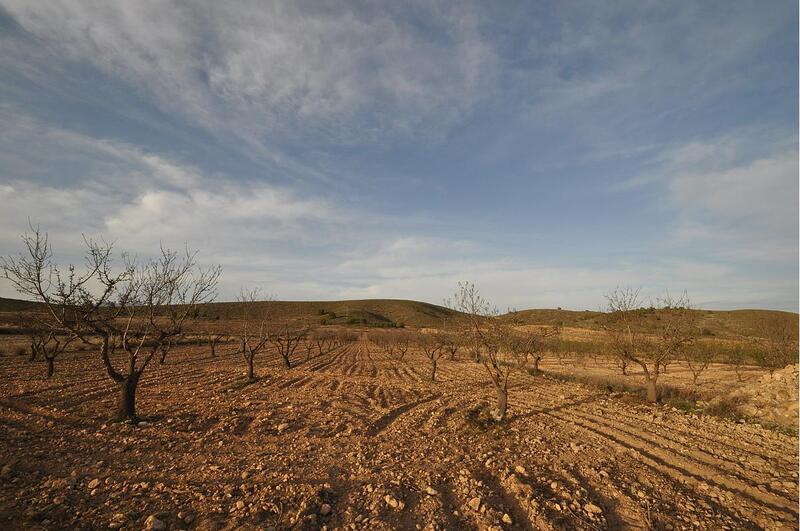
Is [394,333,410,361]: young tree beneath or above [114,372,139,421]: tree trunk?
beneath

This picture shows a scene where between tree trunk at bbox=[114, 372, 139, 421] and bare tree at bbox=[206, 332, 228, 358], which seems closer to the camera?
tree trunk at bbox=[114, 372, 139, 421]

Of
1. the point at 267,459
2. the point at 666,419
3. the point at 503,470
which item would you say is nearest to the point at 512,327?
the point at 666,419

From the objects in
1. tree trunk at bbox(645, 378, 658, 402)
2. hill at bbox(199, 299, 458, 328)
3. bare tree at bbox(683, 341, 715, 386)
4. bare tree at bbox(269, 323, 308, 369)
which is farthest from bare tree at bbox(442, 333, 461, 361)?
hill at bbox(199, 299, 458, 328)

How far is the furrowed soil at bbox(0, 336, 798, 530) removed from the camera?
624 cm

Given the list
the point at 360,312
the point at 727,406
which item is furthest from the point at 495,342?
the point at 360,312

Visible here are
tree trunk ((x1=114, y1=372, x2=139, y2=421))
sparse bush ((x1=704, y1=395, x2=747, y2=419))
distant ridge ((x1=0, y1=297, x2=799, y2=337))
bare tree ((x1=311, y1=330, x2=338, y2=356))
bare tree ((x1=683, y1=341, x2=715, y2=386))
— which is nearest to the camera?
tree trunk ((x1=114, y1=372, x2=139, y2=421))

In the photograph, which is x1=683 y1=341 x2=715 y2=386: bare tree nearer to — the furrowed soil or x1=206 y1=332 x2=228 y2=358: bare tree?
the furrowed soil

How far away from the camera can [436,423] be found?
1213cm

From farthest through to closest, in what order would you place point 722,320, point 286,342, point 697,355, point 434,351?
point 722,320, point 286,342, point 697,355, point 434,351

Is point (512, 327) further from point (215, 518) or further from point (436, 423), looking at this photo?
point (215, 518)

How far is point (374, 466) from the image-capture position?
8.31 metres

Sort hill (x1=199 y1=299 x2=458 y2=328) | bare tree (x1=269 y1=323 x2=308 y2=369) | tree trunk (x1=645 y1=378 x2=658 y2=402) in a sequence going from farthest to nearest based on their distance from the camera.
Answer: hill (x1=199 y1=299 x2=458 y2=328)
bare tree (x1=269 y1=323 x2=308 y2=369)
tree trunk (x1=645 y1=378 x2=658 y2=402)

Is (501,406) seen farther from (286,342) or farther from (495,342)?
(286,342)

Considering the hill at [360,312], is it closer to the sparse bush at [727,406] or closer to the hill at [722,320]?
the hill at [722,320]
